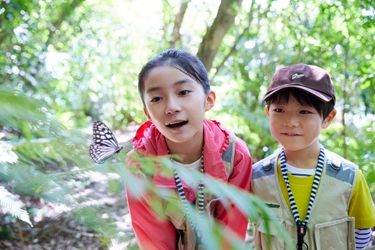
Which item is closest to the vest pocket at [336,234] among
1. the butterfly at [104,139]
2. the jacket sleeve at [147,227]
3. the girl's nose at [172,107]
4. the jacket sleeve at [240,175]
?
the jacket sleeve at [240,175]

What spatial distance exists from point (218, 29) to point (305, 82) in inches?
99.0

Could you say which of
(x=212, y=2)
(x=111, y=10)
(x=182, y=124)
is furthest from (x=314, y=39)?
(x=111, y=10)

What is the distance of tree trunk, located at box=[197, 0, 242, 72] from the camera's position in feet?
12.8

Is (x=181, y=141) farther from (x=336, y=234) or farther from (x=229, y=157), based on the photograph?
(x=336, y=234)

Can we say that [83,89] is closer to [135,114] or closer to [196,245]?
[135,114]

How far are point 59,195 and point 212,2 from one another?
189 inches

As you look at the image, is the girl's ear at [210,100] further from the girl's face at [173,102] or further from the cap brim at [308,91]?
the cap brim at [308,91]

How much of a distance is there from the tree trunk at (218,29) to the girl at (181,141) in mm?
2344

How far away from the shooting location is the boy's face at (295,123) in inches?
63.2

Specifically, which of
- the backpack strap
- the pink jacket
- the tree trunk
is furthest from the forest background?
the backpack strap

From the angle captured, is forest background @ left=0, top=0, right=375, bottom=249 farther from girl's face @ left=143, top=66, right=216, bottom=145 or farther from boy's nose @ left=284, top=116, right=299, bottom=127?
boy's nose @ left=284, top=116, right=299, bottom=127

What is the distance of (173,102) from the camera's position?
4.92ft

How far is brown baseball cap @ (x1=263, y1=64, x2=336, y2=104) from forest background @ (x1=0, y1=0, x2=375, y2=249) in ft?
2.94

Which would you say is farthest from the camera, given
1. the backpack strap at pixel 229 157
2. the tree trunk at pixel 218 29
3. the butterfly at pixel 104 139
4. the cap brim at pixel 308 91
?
Result: the tree trunk at pixel 218 29
